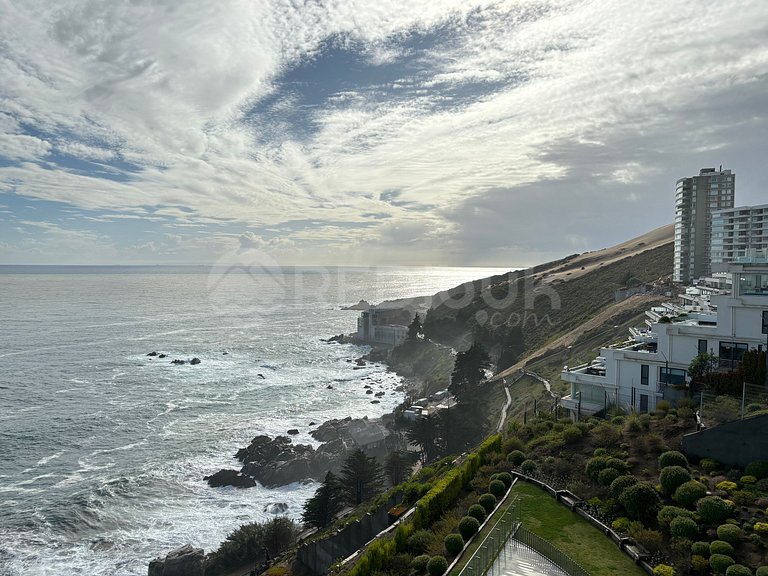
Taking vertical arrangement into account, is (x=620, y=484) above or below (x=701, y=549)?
above

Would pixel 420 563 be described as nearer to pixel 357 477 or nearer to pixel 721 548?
pixel 721 548

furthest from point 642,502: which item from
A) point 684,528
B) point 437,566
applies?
point 437,566

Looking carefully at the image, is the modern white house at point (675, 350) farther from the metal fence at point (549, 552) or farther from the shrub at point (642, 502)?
the metal fence at point (549, 552)

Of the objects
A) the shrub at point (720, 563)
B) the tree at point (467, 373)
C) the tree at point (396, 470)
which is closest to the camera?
the shrub at point (720, 563)

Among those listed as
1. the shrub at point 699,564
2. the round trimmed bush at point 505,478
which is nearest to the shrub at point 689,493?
the shrub at point 699,564

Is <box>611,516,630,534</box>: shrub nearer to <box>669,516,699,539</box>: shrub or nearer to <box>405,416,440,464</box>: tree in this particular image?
<box>669,516,699,539</box>: shrub

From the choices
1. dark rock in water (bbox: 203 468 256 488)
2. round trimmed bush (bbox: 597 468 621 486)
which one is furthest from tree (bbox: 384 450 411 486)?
round trimmed bush (bbox: 597 468 621 486)

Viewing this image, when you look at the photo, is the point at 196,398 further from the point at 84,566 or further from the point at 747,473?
the point at 747,473
